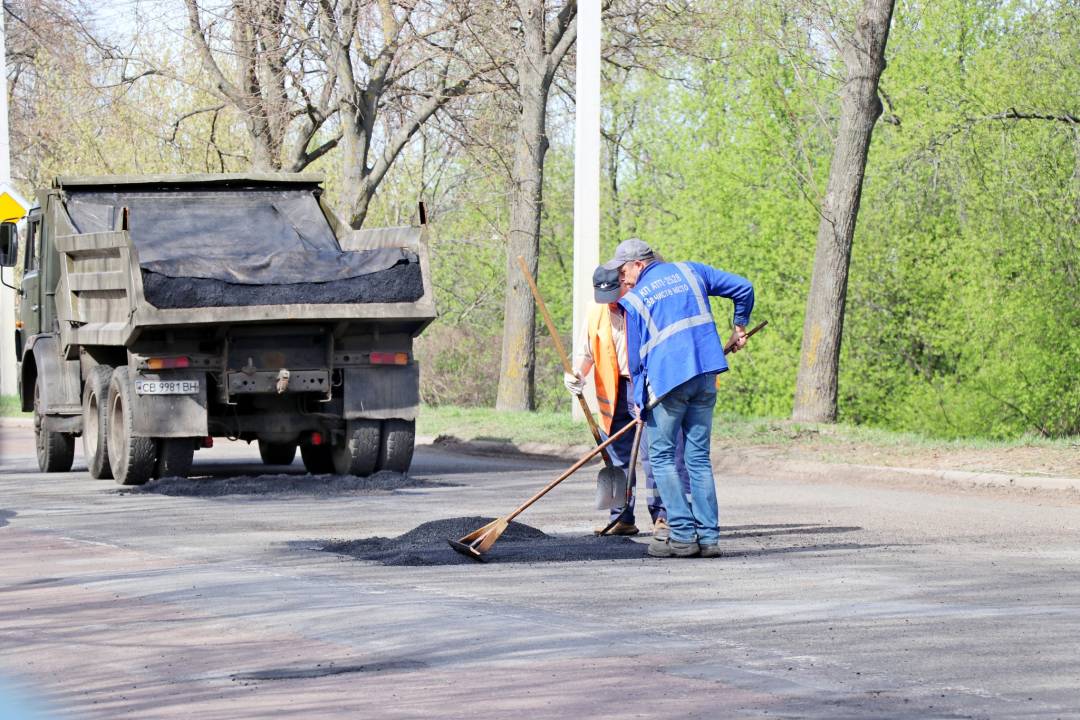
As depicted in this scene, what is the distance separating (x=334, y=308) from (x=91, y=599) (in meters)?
6.31

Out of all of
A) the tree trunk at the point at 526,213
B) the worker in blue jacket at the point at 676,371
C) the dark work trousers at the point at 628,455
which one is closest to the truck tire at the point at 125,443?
the dark work trousers at the point at 628,455

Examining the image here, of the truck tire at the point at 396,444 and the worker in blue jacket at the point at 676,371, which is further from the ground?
the worker in blue jacket at the point at 676,371

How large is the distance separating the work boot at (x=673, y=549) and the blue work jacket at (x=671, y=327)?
2.64 feet

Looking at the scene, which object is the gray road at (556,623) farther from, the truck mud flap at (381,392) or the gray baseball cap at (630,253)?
the truck mud flap at (381,392)

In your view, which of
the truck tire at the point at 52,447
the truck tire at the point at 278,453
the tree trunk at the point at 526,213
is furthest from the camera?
the tree trunk at the point at 526,213

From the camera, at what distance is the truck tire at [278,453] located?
1855 cm

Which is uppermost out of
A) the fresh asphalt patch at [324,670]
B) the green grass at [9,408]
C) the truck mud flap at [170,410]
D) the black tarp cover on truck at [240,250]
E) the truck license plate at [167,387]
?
the black tarp cover on truck at [240,250]

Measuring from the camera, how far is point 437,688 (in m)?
6.13

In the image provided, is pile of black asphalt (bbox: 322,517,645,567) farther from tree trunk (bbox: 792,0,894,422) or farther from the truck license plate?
tree trunk (bbox: 792,0,894,422)

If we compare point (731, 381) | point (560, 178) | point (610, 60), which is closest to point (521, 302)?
point (610, 60)

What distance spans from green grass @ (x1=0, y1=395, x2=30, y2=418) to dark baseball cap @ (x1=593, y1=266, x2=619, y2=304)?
62.1 ft

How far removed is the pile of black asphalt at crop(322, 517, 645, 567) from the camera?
32.3 ft

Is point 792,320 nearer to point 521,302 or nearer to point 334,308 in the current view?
point 521,302

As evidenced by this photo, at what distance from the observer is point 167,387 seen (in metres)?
14.6
